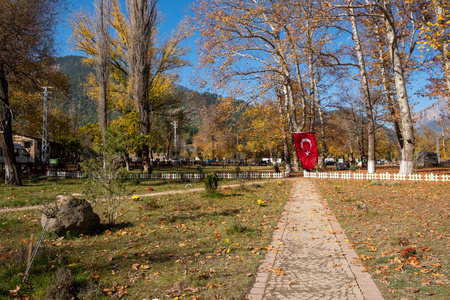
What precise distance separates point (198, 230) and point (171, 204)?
3.87 m

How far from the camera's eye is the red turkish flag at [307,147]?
71.3ft

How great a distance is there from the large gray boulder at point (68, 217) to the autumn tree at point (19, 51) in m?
11.9

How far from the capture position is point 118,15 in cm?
2969

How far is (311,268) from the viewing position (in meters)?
4.64

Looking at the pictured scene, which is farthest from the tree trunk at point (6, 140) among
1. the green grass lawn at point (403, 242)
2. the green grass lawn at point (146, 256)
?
the green grass lawn at point (403, 242)

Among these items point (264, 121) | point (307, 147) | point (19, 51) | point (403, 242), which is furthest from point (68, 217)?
point (264, 121)

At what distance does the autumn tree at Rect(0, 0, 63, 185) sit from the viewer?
1406 centimetres

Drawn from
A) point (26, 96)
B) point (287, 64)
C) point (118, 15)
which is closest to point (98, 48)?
point (118, 15)

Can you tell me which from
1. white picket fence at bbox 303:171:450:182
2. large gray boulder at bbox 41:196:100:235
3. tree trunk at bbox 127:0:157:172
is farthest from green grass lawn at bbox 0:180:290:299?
tree trunk at bbox 127:0:157:172

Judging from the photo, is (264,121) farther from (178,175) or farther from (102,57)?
(102,57)

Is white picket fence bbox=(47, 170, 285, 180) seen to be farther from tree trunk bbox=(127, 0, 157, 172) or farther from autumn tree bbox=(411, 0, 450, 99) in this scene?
autumn tree bbox=(411, 0, 450, 99)

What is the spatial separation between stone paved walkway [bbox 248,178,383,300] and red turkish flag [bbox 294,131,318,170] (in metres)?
14.7

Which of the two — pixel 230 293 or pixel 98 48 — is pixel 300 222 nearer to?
pixel 230 293

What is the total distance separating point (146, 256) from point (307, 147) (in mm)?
18579
